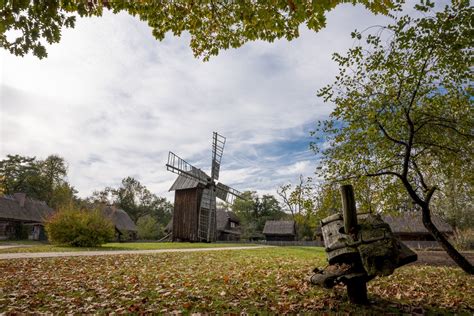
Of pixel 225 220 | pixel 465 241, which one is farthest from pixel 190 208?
pixel 465 241

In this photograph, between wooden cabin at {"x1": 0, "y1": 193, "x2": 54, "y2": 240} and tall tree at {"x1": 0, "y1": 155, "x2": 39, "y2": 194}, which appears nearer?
wooden cabin at {"x1": 0, "y1": 193, "x2": 54, "y2": 240}

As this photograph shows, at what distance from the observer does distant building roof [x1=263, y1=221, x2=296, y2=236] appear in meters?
50.5

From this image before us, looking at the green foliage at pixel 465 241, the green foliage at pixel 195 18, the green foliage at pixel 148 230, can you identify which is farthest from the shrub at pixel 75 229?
the green foliage at pixel 148 230

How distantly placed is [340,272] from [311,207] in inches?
231

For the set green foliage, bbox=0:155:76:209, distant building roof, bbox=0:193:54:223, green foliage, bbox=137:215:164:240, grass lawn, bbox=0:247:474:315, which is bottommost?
grass lawn, bbox=0:247:474:315

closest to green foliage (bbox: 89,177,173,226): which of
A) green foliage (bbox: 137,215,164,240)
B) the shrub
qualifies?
green foliage (bbox: 137,215,164,240)

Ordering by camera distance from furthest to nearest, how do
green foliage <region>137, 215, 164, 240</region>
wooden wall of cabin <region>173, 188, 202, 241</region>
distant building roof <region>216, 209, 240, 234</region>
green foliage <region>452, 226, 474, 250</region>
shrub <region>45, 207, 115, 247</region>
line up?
green foliage <region>137, 215, 164, 240</region>, distant building roof <region>216, 209, 240, 234</region>, wooden wall of cabin <region>173, 188, 202, 241</region>, green foliage <region>452, 226, 474, 250</region>, shrub <region>45, 207, 115, 247</region>

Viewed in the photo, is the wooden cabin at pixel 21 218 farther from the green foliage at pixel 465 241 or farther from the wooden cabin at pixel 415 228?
the wooden cabin at pixel 415 228

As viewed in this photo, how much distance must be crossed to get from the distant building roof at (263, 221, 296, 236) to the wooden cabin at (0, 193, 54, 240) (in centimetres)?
3356

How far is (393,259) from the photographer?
4367mm

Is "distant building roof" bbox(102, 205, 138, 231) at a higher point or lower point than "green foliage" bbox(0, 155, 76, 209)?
lower

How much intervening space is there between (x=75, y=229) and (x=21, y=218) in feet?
86.9

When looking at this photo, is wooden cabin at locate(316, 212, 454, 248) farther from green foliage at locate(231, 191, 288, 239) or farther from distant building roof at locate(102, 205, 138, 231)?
distant building roof at locate(102, 205, 138, 231)

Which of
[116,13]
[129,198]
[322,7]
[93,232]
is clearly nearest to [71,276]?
[116,13]
